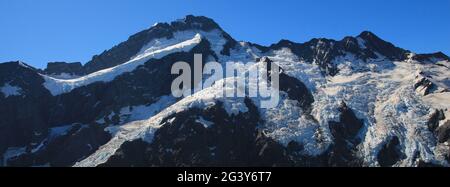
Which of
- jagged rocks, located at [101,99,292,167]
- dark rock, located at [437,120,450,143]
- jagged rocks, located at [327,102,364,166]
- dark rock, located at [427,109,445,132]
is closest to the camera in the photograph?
jagged rocks, located at [327,102,364,166]

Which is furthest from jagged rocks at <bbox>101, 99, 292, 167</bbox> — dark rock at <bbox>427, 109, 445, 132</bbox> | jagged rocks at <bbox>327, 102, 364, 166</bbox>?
dark rock at <bbox>427, 109, 445, 132</bbox>

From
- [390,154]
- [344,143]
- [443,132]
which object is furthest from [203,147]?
[443,132]

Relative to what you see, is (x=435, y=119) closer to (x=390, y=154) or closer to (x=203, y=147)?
(x=390, y=154)

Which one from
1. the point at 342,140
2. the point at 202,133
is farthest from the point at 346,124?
the point at 202,133

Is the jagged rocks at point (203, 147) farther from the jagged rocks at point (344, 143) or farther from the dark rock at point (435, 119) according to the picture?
the dark rock at point (435, 119)

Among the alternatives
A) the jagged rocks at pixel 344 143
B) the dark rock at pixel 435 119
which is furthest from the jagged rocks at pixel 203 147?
the dark rock at pixel 435 119

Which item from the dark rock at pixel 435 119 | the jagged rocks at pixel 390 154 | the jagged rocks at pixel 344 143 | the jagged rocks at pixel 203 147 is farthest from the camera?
the dark rock at pixel 435 119

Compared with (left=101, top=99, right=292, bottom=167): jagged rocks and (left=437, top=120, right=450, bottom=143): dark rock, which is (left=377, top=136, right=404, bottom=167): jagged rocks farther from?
(left=101, top=99, right=292, bottom=167): jagged rocks

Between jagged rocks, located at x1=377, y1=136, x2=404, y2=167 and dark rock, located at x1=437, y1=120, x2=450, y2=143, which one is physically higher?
dark rock, located at x1=437, y1=120, x2=450, y2=143

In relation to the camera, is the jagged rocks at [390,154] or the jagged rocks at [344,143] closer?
the jagged rocks at [390,154]

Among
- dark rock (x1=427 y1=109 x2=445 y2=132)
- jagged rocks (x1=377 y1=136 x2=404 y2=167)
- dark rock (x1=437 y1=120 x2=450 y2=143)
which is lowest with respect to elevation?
jagged rocks (x1=377 y1=136 x2=404 y2=167)
